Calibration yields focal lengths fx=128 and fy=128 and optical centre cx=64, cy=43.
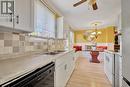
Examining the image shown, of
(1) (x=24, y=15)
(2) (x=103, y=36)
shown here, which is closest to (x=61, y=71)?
(1) (x=24, y=15)

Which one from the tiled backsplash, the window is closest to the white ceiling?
the window

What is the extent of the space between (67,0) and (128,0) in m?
2.70

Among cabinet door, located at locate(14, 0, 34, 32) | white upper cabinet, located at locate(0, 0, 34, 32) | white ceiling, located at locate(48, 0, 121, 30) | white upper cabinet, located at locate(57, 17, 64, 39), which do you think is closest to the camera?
white upper cabinet, located at locate(0, 0, 34, 32)

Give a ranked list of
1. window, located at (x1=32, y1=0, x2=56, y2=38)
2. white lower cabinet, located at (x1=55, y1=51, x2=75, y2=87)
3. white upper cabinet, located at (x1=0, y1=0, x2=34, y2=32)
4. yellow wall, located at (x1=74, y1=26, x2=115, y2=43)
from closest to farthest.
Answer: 1. white upper cabinet, located at (x1=0, y1=0, x2=34, y2=32)
2. white lower cabinet, located at (x1=55, y1=51, x2=75, y2=87)
3. window, located at (x1=32, y1=0, x2=56, y2=38)
4. yellow wall, located at (x1=74, y1=26, x2=115, y2=43)

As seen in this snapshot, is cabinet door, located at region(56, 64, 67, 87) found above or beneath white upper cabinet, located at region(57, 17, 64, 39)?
beneath

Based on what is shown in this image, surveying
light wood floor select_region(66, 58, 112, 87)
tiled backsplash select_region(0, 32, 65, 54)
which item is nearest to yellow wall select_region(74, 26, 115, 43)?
light wood floor select_region(66, 58, 112, 87)

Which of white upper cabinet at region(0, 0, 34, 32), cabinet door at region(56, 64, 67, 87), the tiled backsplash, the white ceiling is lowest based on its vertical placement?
cabinet door at region(56, 64, 67, 87)

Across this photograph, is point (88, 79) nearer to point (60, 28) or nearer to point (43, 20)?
point (60, 28)

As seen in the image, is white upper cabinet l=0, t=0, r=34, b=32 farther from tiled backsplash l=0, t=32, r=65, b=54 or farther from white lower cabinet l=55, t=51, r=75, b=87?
white lower cabinet l=55, t=51, r=75, b=87

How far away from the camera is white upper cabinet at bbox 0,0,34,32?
1383mm

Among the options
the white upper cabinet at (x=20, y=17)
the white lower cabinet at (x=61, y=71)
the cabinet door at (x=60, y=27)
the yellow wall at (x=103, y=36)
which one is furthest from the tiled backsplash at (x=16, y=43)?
the yellow wall at (x=103, y=36)

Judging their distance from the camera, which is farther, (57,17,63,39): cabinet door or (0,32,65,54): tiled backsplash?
(57,17,63,39): cabinet door

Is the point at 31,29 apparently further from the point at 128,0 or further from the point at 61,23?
the point at 61,23

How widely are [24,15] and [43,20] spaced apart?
180 cm
